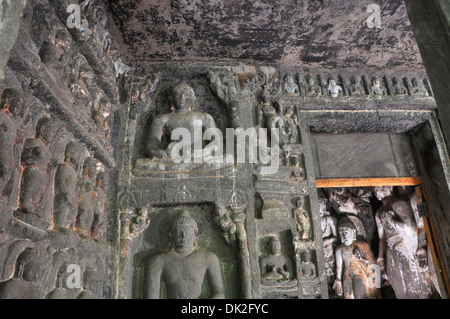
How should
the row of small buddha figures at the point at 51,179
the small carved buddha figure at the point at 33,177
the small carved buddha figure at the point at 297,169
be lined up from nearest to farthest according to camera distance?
1. the row of small buddha figures at the point at 51,179
2. the small carved buddha figure at the point at 33,177
3. the small carved buddha figure at the point at 297,169

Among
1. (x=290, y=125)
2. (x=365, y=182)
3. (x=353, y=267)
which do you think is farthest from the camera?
(x=353, y=267)

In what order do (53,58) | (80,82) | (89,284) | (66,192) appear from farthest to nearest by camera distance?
→ 1. (80,82)
2. (89,284)
3. (66,192)
4. (53,58)

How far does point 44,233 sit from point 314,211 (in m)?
2.60

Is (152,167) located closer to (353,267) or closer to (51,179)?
(51,179)

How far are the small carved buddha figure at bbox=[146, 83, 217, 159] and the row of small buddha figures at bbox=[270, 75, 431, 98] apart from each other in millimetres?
1065

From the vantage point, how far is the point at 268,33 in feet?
12.4

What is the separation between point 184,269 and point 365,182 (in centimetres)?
256

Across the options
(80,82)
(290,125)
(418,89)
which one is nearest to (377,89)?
(418,89)

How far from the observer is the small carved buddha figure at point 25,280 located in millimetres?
1964

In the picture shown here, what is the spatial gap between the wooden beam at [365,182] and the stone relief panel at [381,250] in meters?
1.46

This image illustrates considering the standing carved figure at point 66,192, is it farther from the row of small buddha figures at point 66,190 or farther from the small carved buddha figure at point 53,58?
the small carved buddha figure at point 53,58

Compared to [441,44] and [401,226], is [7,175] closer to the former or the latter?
[441,44]

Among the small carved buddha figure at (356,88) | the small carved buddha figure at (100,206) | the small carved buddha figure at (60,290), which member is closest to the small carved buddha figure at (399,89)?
the small carved buddha figure at (356,88)

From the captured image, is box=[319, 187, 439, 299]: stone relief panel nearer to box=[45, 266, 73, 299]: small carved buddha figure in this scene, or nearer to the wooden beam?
the wooden beam
